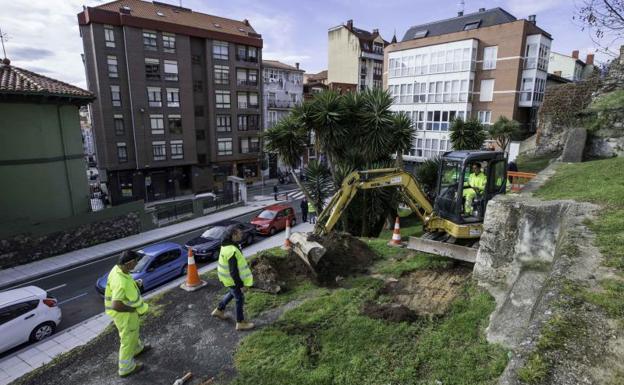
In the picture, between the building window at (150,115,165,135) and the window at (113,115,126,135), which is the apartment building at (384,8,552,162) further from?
the window at (113,115,126,135)

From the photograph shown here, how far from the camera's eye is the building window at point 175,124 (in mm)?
34250

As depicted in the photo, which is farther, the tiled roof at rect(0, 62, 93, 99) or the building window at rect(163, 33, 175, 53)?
the building window at rect(163, 33, 175, 53)

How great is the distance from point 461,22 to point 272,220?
30.3 m

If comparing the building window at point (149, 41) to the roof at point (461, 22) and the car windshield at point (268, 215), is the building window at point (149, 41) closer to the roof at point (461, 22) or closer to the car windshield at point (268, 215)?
the car windshield at point (268, 215)

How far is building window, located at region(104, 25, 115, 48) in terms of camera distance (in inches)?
1190

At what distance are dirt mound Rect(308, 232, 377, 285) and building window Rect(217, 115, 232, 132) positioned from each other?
31.3 m

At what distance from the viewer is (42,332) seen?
9195 mm

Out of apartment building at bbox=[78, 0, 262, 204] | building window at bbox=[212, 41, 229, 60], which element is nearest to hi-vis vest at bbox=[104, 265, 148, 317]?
apartment building at bbox=[78, 0, 262, 204]

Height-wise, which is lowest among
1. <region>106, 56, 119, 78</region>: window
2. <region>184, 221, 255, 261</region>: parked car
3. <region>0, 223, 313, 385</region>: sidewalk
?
<region>0, 223, 313, 385</region>: sidewalk

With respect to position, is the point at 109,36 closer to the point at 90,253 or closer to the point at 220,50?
the point at 220,50

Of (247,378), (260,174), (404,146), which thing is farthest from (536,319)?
(260,174)

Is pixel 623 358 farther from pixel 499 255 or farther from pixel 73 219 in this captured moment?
pixel 73 219

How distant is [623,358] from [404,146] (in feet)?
40.9

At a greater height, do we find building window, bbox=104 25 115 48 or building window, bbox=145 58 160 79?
building window, bbox=104 25 115 48
